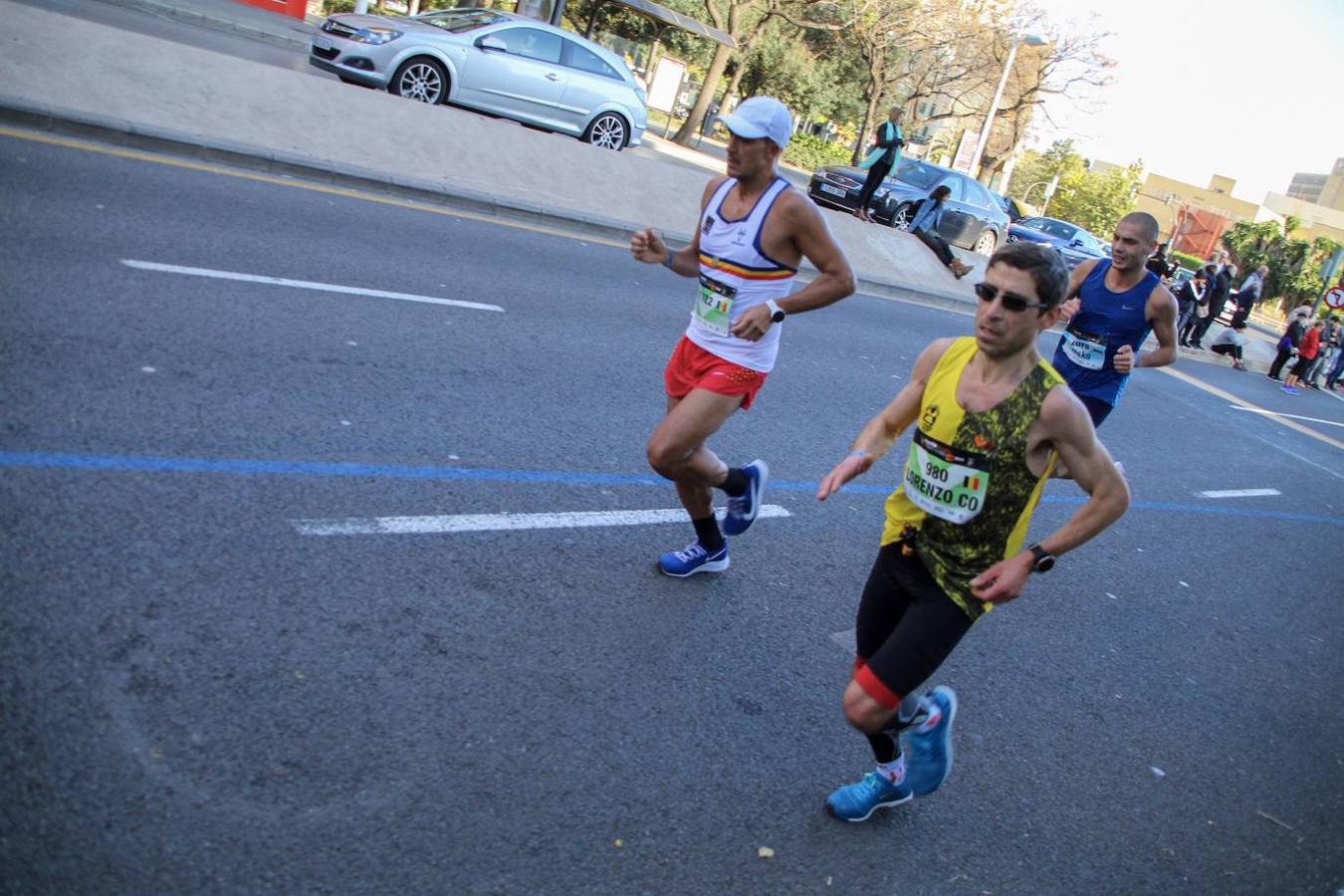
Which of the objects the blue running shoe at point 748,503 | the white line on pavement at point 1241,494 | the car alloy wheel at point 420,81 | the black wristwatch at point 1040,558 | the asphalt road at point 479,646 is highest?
the car alloy wheel at point 420,81

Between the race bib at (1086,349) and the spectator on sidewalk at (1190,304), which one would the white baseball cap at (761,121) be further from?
the spectator on sidewalk at (1190,304)

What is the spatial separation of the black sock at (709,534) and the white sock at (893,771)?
1.58m

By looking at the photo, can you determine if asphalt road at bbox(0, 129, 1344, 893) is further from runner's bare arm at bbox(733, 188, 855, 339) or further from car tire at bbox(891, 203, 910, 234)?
car tire at bbox(891, 203, 910, 234)

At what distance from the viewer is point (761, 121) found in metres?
4.26

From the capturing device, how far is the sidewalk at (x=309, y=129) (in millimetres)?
10258

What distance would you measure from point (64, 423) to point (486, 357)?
2.87m

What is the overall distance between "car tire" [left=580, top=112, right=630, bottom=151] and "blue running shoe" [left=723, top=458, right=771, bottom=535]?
511 inches

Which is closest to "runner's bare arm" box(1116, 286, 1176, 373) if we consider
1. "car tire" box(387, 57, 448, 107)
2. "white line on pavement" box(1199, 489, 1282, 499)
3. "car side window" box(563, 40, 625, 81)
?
"white line on pavement" box(1199, 489, 1282, 499)

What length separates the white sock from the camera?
11.8 ft

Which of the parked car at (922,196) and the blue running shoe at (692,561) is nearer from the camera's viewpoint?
the blue running shoe at (692,561)

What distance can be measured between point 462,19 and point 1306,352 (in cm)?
1776

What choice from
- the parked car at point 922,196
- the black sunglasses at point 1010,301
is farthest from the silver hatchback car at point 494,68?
the black sunglasses at point 1010,301

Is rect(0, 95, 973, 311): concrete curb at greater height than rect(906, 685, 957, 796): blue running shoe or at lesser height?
greater

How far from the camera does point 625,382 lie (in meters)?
7.51
